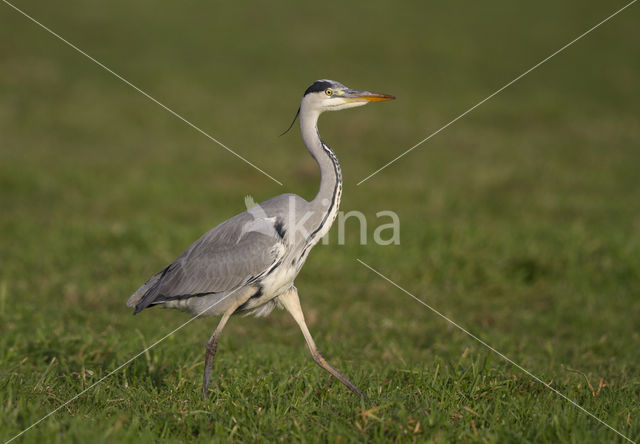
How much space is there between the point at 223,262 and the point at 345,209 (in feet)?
22.2

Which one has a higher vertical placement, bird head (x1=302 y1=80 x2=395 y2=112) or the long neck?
bird head (x1=302 y1=80 x2=395 y2=112)

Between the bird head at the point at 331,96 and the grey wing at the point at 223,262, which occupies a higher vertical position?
the bird head at the point at 331,96

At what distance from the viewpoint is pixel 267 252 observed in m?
4.54

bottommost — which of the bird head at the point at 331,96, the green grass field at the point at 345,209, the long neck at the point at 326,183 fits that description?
the green grass field at the point at 345,209

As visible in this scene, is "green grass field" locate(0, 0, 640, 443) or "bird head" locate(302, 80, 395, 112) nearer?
"green grass field" locate(0, 0, 640, 443)

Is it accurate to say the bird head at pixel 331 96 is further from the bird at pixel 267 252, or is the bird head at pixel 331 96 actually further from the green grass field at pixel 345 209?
the green grass field at pixel 345 209

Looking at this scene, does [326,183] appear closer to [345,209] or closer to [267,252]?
[267,252]

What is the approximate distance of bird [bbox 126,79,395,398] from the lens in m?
4.55

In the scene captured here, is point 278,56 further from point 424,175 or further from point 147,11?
point 424,175

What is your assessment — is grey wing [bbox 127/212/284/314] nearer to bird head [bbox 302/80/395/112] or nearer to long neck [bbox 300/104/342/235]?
long neck [bbox 300/104/342/235]

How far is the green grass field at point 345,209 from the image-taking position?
4.20 m

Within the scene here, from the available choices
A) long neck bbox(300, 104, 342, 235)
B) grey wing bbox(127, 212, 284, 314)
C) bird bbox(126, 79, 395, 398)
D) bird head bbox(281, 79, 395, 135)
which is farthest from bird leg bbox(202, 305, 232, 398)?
bird head bbox(281, 79, 395, 135)

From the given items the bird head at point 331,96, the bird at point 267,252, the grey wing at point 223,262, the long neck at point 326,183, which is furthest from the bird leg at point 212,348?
the bird head at point 331,96

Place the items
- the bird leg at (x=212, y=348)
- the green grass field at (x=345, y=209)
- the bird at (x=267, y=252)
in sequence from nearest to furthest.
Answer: the green grass field at (x=345, y=209)
the bird leg at (x=212, y=348)
the bird at (x=267, y=252)
